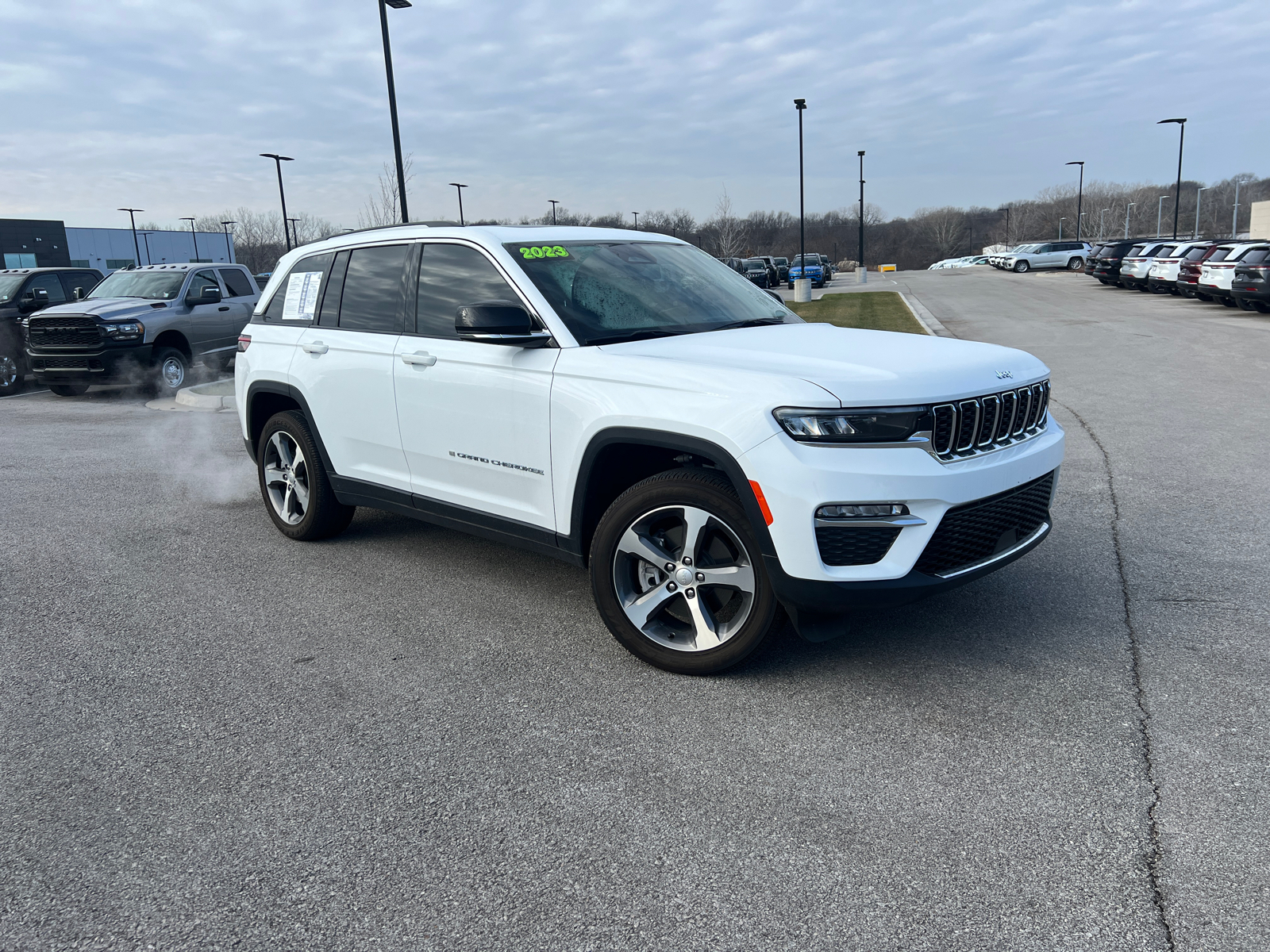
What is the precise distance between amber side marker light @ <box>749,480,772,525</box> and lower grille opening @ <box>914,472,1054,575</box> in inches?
22.4

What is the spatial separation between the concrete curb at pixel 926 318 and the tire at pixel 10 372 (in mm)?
14926

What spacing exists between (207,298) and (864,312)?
15.7 metres

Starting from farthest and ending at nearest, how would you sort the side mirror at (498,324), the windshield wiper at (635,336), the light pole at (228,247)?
the light pole at (228,247) → the windshield wiper at (635,336) → the side mirror at (498,324)

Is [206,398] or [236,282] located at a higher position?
[236,282]

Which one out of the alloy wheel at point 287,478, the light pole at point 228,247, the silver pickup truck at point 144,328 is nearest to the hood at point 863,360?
the alloy wheel at point 287,478

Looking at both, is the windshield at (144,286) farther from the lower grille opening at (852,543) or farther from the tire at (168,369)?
the lower grille opening at (852,543)

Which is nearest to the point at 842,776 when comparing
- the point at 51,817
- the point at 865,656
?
the point at 865,656

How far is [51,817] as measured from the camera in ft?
9.79

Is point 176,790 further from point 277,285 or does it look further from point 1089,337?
point 1089,337

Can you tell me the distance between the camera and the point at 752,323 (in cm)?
473

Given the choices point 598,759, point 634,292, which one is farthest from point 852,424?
point 634,292

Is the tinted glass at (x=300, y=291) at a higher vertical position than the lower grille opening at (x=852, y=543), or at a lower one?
higher

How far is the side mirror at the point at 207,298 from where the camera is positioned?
14.3 m

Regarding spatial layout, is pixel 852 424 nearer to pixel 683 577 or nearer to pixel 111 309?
pixel 683 577
